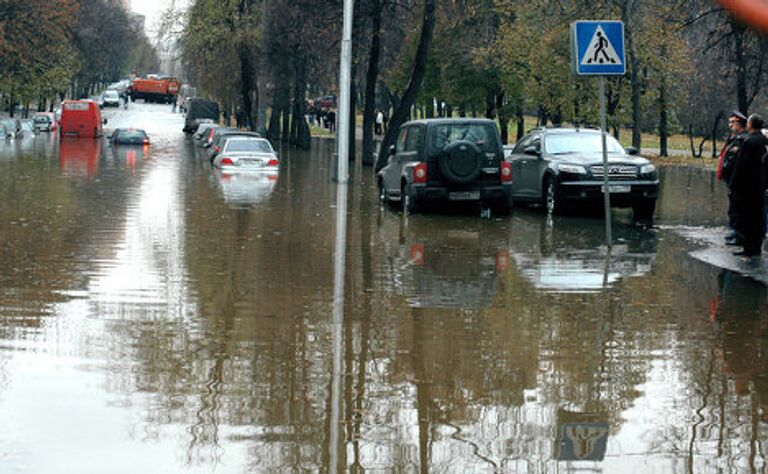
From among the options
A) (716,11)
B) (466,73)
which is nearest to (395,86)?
(466,73)

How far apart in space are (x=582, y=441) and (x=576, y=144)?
1957 centimetres

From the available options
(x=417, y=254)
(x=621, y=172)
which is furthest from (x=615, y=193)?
(x=417, y=254)

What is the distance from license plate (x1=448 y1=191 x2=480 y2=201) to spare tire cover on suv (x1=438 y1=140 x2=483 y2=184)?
0.22 m

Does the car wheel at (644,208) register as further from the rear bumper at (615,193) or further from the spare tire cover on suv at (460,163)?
the spare tire cover on suv at (460,163)

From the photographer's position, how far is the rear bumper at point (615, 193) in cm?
2395

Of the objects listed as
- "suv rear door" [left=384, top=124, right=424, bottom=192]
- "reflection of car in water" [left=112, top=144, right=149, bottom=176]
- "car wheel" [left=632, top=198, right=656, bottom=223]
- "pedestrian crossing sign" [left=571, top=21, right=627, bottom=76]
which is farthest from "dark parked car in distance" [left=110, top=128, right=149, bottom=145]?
"pedestrian crossing sign" [left=571, top=21, right=627, bottom=76]

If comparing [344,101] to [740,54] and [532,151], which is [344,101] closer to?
[532,151]

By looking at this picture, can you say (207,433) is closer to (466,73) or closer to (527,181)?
(527,181)

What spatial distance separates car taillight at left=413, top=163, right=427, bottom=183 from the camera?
959 inches

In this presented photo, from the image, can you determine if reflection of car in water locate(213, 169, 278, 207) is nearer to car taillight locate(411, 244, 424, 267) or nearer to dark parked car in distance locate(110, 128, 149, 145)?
car taillight locate(411, 244, 424, 267)

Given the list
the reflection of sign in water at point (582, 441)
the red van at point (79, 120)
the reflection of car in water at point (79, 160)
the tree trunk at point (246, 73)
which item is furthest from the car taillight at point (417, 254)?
the red van at point (79, 120)

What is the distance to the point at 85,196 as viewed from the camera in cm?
2639

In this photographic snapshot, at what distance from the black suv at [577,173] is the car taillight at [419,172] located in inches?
94.5

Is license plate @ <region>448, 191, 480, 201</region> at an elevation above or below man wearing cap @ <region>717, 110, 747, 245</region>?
below
